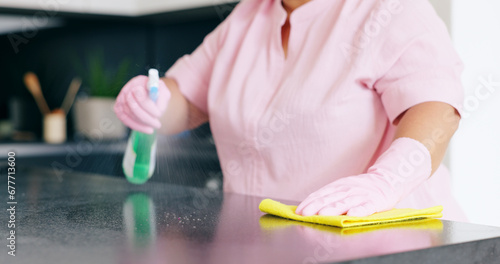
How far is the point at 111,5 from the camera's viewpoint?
3332 mm

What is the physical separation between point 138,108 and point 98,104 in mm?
2149

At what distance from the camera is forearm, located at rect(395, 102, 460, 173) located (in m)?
1.04

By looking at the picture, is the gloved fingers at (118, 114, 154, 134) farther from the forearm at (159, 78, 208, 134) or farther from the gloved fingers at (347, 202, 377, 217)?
the gloved fingers at (347, 202, 377, 217)

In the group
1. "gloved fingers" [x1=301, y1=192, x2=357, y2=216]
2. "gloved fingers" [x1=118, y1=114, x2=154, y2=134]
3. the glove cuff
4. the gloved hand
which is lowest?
"gloved fingers" [x1=301, y1=192, x2=357, y2=216]

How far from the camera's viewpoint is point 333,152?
125 cm

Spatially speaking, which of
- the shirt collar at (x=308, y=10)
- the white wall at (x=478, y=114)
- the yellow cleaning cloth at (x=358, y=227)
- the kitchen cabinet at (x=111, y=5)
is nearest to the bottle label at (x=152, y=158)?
the shirt collar at (x=308, y=10)

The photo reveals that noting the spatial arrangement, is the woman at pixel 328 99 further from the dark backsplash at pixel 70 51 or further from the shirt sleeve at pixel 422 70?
the dark backsplash at pixel 70 51

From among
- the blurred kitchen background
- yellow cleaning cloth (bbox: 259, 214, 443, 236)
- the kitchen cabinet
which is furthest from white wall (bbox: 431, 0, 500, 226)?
the kitchen cabinet

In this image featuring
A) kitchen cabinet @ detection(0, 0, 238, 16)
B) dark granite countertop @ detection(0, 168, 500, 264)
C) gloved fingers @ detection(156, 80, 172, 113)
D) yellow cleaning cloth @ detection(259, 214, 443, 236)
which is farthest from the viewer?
kitchen cabinet @ detection(0, 0, 238, 16)

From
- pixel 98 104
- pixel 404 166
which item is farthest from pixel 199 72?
pixel 98 104

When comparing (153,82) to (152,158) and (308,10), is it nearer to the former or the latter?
(152,158)

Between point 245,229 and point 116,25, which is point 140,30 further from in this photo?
point 245,229

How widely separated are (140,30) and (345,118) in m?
2.59

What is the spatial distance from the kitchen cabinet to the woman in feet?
4.97
